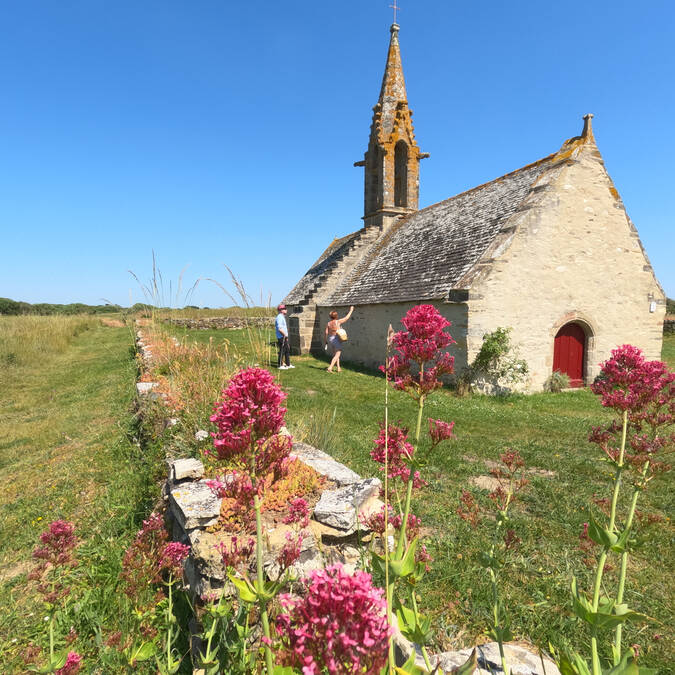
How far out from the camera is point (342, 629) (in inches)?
44.1

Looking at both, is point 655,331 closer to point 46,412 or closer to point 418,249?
point 418,249

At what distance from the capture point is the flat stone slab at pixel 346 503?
3.19m

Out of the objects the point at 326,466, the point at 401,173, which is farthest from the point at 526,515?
the point at 401,173

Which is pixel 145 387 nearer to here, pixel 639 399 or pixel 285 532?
pixel 285 532

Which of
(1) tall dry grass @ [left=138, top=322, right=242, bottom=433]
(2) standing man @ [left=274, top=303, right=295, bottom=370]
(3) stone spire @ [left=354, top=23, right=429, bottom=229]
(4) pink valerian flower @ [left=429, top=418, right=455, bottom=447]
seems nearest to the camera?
(4) pink valerian flower @ [left=429, top=418, right=455, bottom=447]

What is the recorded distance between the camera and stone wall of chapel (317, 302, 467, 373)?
1140 cm

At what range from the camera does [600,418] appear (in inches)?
348

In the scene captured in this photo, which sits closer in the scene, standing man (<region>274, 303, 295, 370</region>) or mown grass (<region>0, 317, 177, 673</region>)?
mown grass (<region>0, 317, 177, 673</region>)

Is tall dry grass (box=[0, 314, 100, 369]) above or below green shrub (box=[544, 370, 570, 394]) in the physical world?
above

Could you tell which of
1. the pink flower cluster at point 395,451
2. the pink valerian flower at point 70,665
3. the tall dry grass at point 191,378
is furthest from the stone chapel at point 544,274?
the pink valerian flower at point 70,665

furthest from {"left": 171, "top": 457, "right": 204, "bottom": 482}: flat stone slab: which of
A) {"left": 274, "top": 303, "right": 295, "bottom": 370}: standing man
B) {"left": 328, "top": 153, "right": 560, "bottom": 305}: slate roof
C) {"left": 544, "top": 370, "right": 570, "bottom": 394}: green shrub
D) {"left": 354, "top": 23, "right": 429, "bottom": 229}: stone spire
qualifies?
{"left": 354, "top": 23, "right": 429, "bottom": 229}: stone spire

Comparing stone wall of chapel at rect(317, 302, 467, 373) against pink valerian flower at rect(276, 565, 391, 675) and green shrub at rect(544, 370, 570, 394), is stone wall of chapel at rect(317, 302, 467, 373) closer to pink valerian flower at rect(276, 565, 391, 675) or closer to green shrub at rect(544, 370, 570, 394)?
green shrub at rect(544, 370, 570, 394)

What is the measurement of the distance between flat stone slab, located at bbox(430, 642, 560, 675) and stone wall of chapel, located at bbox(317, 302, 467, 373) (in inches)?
361

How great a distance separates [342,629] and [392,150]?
20175 mm
